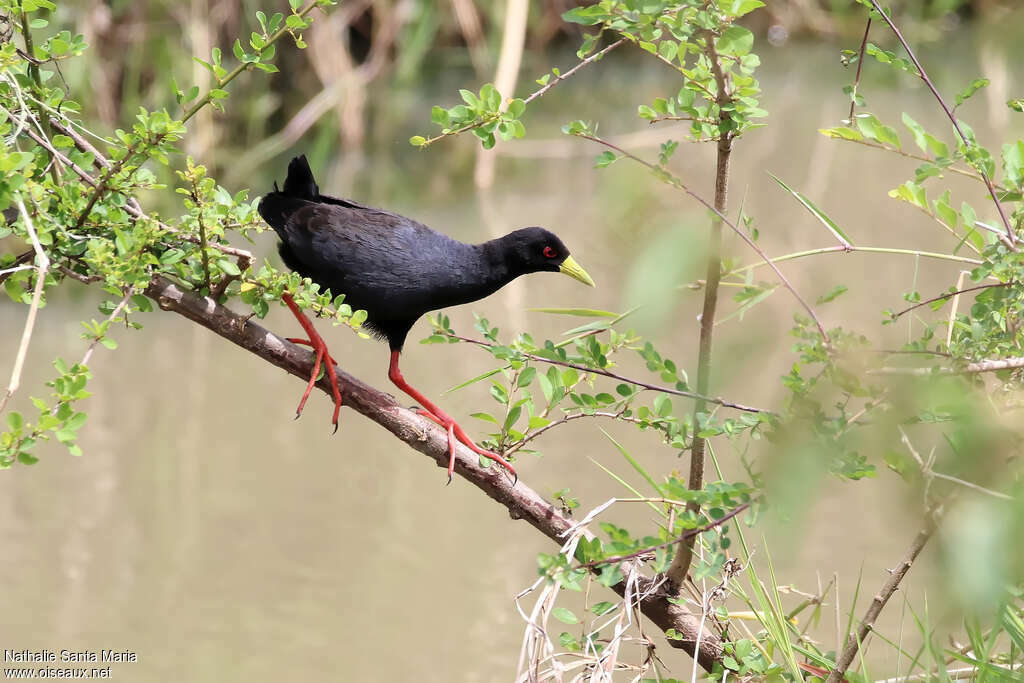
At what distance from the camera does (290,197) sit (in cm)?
310

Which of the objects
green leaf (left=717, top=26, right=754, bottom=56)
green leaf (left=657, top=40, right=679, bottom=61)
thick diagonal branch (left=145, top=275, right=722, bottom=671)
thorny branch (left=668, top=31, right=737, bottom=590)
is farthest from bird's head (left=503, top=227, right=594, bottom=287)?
green leaf (left=717, top=26, right=754, bottom=56)

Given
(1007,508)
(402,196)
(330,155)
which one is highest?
(330,155)

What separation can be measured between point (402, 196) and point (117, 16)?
2309 mm

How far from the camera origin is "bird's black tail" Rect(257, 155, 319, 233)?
298 cm

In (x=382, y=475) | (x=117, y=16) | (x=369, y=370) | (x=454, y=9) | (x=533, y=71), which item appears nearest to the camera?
(x=382, y=475)

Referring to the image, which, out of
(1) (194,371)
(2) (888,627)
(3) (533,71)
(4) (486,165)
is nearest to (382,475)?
(1) (194,371)

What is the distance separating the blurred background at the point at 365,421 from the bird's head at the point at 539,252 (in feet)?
1.63

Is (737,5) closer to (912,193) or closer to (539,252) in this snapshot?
(912,193)

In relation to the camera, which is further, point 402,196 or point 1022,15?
point 402,196

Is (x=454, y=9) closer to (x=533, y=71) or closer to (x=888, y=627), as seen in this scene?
(x=533, y=71)

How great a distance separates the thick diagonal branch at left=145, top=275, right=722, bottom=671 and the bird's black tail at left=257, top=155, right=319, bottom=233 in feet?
2.04

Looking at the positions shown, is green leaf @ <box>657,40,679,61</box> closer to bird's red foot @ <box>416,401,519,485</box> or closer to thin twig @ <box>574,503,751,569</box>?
thin twig @ <box>574,503,751,569</box>

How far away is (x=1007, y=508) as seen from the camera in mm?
1014

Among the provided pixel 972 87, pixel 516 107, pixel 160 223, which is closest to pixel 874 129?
pixel 972 87
